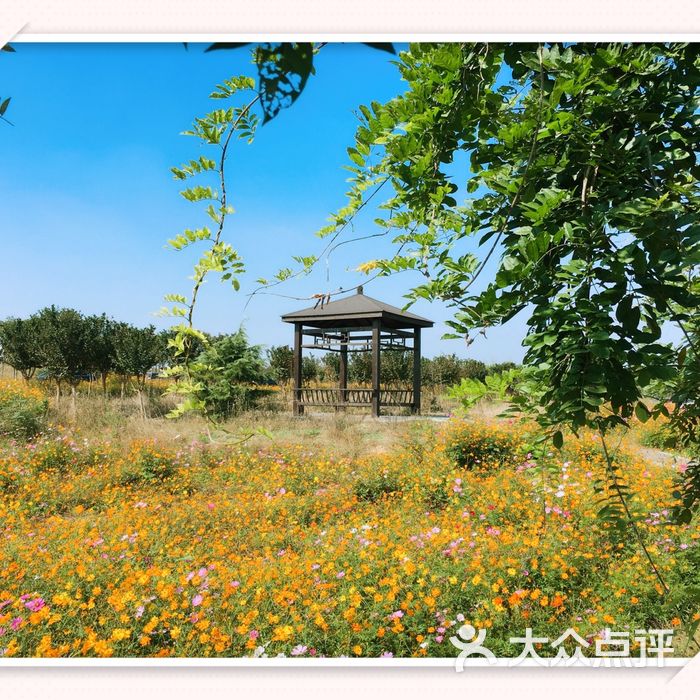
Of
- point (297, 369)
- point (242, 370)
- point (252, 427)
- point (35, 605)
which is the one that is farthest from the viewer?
point (242, 370)

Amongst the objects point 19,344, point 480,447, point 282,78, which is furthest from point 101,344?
point 282,78

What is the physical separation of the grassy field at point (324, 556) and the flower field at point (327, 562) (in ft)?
0.04

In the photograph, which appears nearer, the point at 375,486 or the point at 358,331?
the point at 375,486

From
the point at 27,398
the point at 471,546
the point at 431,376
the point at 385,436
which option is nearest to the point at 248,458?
the point at 385,436

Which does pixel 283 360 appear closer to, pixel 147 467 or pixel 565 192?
pixel 147 467

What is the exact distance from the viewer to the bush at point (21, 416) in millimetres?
5801

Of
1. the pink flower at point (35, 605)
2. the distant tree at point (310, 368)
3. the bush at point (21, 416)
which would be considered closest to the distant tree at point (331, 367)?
the distant tree at point (310, 368)

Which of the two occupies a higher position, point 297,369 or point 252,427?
point 297,369

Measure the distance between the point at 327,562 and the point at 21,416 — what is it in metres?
5.23

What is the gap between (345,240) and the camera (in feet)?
4.39

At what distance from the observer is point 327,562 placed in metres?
2.53

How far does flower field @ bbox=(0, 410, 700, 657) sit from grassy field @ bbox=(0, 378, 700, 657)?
1 centimetres

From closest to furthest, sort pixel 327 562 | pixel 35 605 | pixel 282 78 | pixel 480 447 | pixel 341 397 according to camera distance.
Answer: pixel 282 78
pixel 35 605
pixel 327 562
pixel 480 447
pixel 341 397
